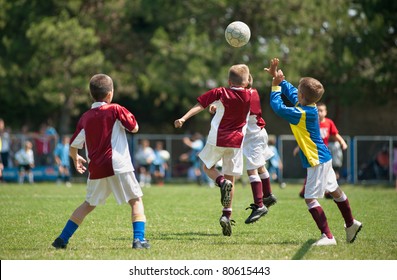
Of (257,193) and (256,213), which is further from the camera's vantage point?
(257,193)

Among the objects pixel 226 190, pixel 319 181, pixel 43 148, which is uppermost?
pixel 319 181

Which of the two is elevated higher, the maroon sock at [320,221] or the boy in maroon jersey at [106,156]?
the boy in maroon jersey at [106,156]

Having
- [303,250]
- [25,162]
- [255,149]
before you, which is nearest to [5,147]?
[25,162]

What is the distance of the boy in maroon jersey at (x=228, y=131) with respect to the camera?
9.40 metres

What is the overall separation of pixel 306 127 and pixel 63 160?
63.7 ft

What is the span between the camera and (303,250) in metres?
8.00

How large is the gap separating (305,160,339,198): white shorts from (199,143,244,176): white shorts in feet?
4.31

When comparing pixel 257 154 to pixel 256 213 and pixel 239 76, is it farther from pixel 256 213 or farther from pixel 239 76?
pixel 239 76

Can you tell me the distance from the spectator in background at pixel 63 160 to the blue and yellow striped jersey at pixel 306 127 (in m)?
18.8

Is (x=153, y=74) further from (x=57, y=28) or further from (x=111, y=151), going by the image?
(x=111, y=151)

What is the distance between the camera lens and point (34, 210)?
13.0m

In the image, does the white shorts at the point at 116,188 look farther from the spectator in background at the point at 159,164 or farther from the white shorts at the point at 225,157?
the spectator in background at the point at 159,164

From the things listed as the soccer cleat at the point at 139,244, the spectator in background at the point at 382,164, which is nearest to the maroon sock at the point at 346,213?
the soccer cleat at the point at 139,244

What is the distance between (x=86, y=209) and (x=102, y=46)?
29591mm
